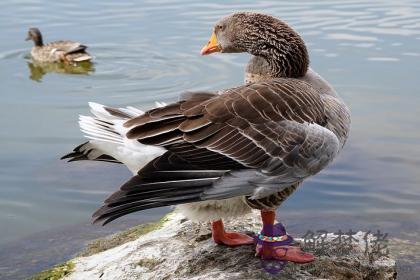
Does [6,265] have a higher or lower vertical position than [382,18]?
lower

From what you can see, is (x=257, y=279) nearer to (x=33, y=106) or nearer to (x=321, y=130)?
(x=321, y=130)

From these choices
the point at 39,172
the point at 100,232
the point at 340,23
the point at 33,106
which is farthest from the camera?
the point at 340,23

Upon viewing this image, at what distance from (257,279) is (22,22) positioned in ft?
42.6

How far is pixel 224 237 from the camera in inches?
195

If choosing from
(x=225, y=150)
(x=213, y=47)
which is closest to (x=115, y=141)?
(x=225, y=150)

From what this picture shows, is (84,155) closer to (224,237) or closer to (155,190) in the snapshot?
Answer: (155,190)

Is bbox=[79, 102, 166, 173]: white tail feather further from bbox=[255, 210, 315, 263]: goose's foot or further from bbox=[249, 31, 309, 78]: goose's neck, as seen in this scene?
bbox=[249, 31, 309, 78]: goose's neck

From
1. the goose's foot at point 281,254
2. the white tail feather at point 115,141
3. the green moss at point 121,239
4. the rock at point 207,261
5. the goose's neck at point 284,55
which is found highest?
the goose's neck at point 284,55

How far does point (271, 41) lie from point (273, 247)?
1.54 m

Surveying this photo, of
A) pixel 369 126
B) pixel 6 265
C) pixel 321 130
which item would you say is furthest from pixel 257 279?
pixel 369 126

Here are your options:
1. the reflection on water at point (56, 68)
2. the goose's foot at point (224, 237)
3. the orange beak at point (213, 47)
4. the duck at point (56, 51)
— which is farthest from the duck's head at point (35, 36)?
the goose's foot at point (224, 237)

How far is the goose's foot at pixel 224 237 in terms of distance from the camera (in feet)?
16.2

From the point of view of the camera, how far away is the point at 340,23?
14828 mm

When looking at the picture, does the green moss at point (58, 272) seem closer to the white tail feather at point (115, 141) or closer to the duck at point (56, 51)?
the white tail feather at point (115, 141)
